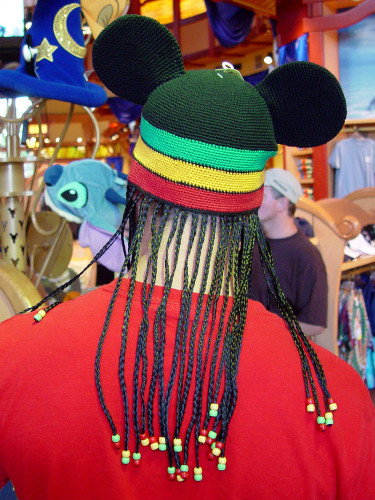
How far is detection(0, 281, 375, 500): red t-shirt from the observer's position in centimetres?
66

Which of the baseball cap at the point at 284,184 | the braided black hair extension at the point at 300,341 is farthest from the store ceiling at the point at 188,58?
the braided black hair extension at the point at 300,341

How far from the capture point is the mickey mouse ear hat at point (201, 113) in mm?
684

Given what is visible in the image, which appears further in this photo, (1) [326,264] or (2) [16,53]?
(1) [326,264]

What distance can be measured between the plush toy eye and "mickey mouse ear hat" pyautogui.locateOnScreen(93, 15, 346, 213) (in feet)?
3.36

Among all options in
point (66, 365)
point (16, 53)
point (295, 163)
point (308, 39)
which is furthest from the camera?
point (295, 163)

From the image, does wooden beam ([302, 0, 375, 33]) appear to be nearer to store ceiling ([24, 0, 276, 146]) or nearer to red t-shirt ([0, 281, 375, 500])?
store ceiling ([24, 0, 276, 146])

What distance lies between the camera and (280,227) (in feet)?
8.05

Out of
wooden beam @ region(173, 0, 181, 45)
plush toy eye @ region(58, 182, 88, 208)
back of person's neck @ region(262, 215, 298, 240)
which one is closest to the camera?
plush toy eye @ region(58, 182, 88, 208)

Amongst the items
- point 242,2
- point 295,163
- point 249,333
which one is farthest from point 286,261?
point 242,2

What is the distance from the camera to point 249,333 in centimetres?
71

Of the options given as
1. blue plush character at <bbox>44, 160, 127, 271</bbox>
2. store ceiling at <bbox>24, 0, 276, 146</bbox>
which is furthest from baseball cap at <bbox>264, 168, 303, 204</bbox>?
store ceiling at <bbox>24, 0, 276, 146</bbox>

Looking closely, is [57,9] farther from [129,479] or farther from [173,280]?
[129,479]

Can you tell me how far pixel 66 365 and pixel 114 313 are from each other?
93 mm

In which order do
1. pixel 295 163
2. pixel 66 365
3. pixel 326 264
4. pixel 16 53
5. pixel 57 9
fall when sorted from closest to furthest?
1. pixel 66 365
2. pixel 57 9
3. pixel 16 53
4. pixel 326 264
5. pixel 295 163
